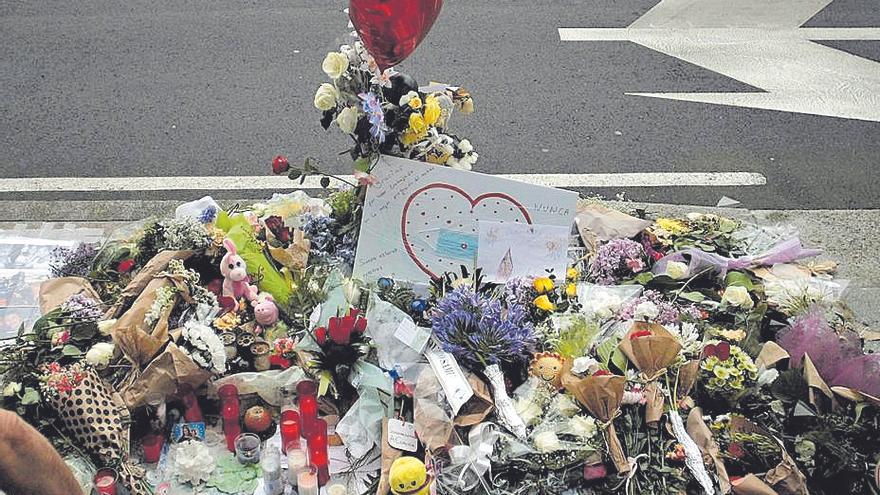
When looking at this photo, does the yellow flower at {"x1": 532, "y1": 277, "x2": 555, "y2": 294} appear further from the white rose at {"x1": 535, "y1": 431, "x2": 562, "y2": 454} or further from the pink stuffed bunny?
the pink stuffed bunny

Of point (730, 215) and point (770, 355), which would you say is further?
point (730, 215)

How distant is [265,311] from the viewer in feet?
10.5

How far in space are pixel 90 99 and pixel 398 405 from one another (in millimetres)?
3947

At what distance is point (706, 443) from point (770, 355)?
0.44 m

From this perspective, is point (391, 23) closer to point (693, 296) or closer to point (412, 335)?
point (412, 335)

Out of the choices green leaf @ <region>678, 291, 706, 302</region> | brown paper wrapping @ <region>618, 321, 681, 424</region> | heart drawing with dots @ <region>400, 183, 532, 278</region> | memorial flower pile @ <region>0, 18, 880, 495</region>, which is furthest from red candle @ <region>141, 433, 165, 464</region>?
green leaf @ <region>678, 291, 706, 302</region>

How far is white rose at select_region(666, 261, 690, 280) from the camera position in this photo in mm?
3391

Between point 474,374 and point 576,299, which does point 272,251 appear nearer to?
point 474,374

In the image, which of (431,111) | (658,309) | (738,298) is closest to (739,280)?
(738,298)

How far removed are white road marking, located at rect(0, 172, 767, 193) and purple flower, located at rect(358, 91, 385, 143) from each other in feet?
5.62

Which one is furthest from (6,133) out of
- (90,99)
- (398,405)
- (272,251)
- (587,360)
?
(587,360)

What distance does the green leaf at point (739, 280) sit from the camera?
3.33 metres

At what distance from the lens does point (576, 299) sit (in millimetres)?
3258

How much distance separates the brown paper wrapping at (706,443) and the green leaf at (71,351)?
212 cm
